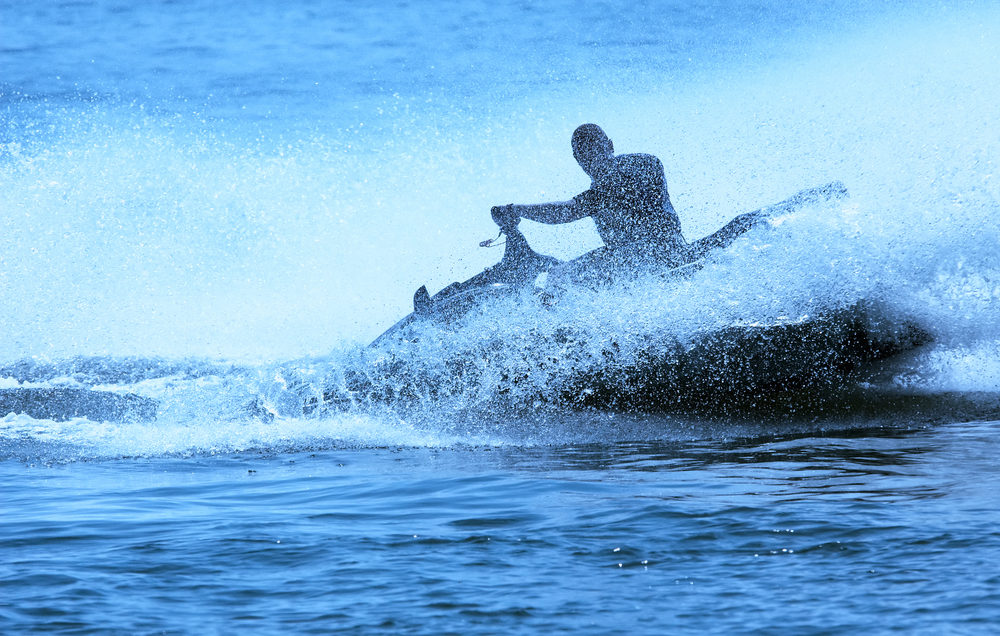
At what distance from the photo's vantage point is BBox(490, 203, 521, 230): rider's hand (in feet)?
29.3

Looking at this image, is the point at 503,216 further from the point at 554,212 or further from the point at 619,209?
the point at 619,209

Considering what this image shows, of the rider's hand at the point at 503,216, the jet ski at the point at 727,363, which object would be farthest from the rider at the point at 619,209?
the jet ski at the point at 727,363

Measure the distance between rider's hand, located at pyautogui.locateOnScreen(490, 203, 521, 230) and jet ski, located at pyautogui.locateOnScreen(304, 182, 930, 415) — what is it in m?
0.67

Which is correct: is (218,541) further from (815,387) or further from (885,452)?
(815,387)

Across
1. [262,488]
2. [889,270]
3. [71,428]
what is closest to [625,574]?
[262,488]

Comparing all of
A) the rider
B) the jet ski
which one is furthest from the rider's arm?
the jet ski

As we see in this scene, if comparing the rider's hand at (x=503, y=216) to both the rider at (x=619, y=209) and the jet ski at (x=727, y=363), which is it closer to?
the rider at (x=619, y=209)

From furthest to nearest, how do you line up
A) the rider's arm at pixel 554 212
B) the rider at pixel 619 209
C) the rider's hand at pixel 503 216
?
the rider's arm at pixel 554 212, the rider's hand at pixel 503 216, the rider at pixel 619 209

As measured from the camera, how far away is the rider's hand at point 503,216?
8.95m

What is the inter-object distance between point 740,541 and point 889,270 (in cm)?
516

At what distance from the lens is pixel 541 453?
7051 mm

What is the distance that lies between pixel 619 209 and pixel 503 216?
983 mm

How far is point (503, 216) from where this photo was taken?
895 cm

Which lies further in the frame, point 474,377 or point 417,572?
point 474,377
